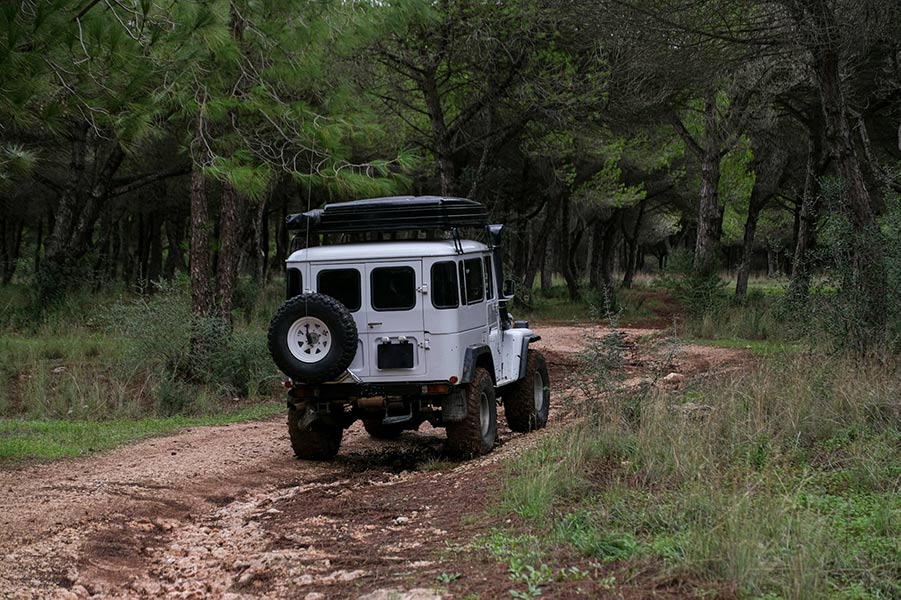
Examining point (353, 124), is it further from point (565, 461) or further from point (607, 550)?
point (607, 550)

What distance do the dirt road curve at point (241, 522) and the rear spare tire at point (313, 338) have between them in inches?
43.8

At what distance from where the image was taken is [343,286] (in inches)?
383

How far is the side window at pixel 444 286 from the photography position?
372 inches

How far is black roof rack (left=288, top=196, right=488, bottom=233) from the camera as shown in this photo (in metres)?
9.84

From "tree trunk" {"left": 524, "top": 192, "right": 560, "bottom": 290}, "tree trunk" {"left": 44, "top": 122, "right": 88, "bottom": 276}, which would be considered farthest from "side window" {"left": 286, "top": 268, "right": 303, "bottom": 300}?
"tree trunk" {"left": 524, "top": 192, "right": 560, "bottom": 290}

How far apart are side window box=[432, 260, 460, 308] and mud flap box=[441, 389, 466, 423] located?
0.90 metres

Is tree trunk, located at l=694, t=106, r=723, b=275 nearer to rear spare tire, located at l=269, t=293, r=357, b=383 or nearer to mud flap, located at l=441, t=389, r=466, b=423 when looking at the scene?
mud flap, located at l=441, t=389, r=466, b=423

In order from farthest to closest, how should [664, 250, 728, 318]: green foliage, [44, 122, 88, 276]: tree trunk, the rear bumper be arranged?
[44, 122, 88, 276]: tree trunk < [664, 250, 728, 318]: green foliage < the rear bumper

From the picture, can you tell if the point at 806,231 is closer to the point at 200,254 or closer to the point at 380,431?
the point at 380,431

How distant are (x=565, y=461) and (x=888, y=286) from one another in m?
6.41

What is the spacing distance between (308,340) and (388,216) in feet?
5.37

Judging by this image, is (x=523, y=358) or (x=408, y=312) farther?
(x=523, y=358)

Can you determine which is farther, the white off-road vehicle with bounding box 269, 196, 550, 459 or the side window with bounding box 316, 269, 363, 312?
the side window with bounding box 316, 269, 363, 312

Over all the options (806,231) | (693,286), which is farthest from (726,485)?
(693,286)
